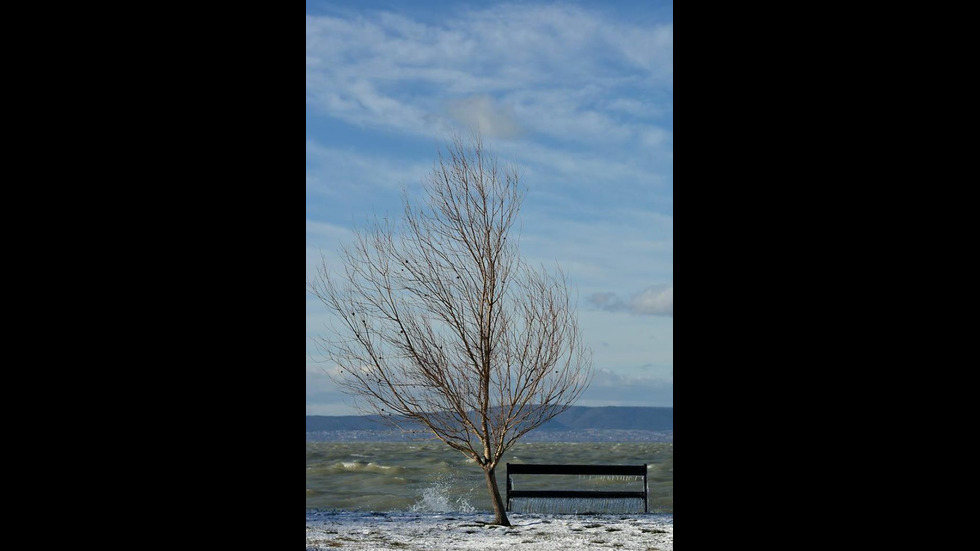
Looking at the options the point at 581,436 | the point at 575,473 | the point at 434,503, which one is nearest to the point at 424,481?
the point at 434,503

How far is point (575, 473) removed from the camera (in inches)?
257

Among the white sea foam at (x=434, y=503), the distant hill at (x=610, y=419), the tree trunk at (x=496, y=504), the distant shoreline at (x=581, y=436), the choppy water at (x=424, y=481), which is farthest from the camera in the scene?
the distant hill at (x=610, y=419)

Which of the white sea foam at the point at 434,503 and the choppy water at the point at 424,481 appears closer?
the white sea foam at the point at 434,503

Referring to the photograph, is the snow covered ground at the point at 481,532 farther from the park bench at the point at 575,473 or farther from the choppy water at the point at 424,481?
the choppy water at the point at 424,481

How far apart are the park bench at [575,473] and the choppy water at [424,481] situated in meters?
0.10

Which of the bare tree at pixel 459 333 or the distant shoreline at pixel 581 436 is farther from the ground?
the bare tree at pixel 459 333

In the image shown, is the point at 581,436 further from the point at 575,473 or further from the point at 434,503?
the point at 575,473

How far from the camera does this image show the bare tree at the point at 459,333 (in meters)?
6.52

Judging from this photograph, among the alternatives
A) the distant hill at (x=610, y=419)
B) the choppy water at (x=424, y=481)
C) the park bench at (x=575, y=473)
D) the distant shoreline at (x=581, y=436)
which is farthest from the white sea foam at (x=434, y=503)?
the distant hill at (x=610, y=419)

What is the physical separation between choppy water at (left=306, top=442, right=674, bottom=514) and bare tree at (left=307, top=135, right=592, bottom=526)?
2.92 ft
